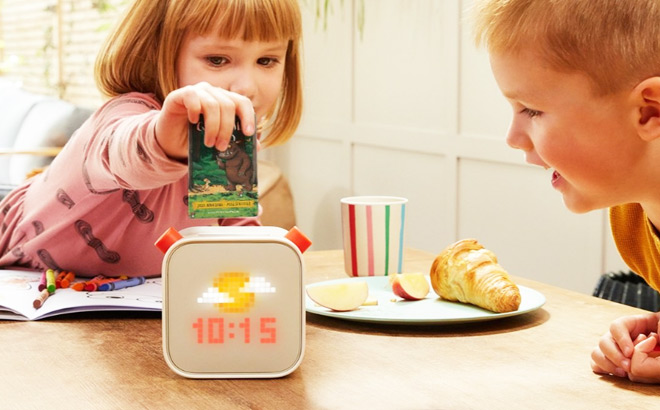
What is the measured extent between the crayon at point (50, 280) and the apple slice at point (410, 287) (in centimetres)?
48

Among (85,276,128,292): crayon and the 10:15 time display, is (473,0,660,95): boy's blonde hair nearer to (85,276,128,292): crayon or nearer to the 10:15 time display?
the 10:15 time display

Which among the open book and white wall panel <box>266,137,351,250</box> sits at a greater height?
the open book

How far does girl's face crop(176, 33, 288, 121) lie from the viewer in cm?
139

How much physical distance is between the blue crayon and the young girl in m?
0.08

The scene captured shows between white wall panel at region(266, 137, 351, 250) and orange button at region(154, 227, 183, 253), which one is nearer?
orange button at region(154, 227, 183, 253)

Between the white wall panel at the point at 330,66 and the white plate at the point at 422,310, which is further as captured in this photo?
the white wall panel at the point at 330,66

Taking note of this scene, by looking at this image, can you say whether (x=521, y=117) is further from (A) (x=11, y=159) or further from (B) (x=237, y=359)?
(A) (x=11, y=159)

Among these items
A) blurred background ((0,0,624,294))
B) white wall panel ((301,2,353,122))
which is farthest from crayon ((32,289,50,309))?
white wall panel ((301,2,353,122))

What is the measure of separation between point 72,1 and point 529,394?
5000 millimetres

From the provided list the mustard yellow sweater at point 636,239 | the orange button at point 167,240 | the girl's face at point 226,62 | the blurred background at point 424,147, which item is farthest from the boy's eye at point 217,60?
the blurred background at point 424,147

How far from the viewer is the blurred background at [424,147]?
9.32 feet

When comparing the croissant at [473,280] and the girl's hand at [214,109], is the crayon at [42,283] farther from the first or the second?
the croissant at [473,280]

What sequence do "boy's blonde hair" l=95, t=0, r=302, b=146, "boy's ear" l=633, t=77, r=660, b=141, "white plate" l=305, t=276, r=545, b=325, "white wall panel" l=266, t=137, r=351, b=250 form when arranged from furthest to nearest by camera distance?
"white wall panel" l=266, t=137, r=351, b=250
"boy's blonde hair" l=95, t=0, r=302, b=146
"white plate" l=305, t=276, r=545, b=325
"boy's ear" l=633, t=77, r=660, b=141

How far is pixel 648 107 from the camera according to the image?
0.97 metres
